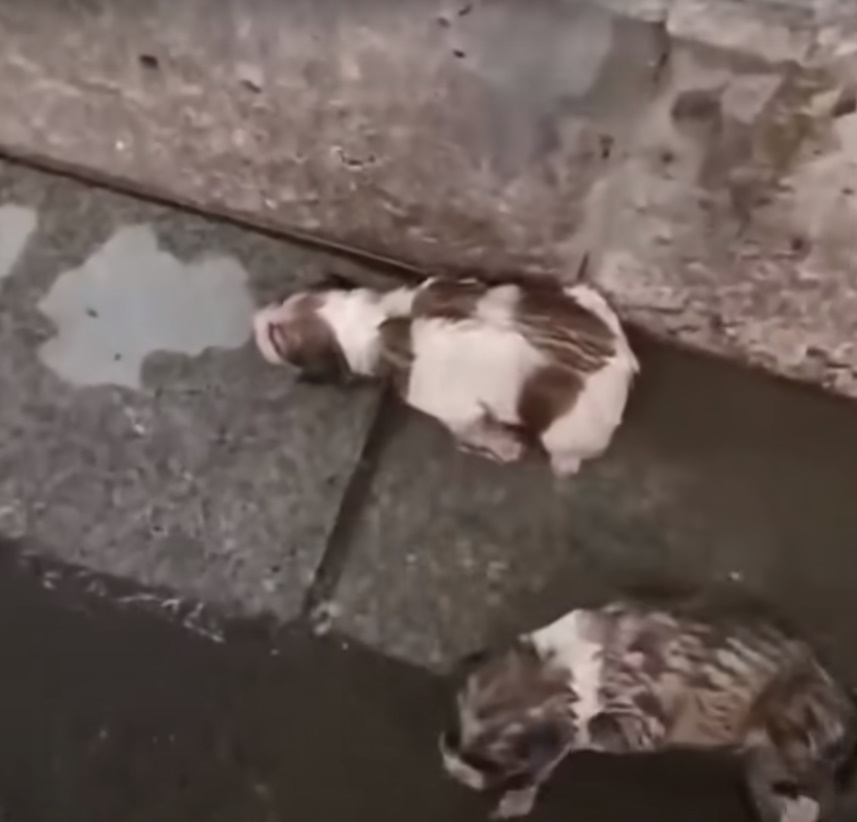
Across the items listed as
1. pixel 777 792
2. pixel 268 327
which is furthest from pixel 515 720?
pixel 268 327

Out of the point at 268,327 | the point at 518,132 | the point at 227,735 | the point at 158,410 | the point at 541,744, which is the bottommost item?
the point at 227,735

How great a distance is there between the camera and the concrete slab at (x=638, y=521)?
57.1 inches

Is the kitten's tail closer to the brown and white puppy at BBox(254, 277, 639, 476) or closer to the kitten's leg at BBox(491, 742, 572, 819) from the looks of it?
the kitten's leg at BBox(491, 742, 572, 819)

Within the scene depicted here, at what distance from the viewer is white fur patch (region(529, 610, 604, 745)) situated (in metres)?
1.29

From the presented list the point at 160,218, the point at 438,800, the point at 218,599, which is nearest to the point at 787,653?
the point at 438,800

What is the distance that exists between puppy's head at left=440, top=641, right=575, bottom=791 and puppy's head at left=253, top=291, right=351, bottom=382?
333mm

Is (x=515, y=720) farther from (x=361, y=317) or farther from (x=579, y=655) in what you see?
(x=361, y=317)

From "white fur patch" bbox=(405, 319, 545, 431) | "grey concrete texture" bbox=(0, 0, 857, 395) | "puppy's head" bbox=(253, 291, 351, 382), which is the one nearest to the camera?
"grey concrete texture" bbox=(0, 0, 857, 395)

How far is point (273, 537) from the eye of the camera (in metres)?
1.47

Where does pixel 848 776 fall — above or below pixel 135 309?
below

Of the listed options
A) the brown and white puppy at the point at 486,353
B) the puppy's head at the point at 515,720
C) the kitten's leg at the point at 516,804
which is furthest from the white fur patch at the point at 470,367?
the kitten's leg at the point at 516,804

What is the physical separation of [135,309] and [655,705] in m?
0.64

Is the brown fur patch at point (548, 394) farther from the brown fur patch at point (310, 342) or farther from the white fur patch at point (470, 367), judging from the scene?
the brown fur patch at point (310, 342)

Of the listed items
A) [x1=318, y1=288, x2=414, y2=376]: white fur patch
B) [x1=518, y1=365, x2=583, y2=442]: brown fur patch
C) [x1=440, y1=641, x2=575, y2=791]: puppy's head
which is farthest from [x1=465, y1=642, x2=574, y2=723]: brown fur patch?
[x1=318, y1=288, x2=414, y2=376]: white fur patch
